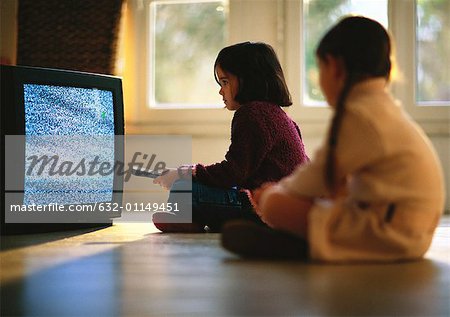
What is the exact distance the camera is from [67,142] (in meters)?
1.84

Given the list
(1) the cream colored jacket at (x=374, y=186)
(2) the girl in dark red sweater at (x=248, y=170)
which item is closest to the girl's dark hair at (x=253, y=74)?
(2) the girl in dark red sweater at (x=248, y=170)

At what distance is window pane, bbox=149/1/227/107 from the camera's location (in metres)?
2.88

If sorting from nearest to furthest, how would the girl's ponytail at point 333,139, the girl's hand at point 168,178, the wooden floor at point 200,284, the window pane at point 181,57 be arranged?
1. the wooden floor at point 200,284
2. the girl's ponytail at point 333,139
3. the girl's hand at point 168,178
4. the window pane at point 181,57

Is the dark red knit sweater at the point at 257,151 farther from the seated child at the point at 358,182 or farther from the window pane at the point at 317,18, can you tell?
the window pane at the point at 317,18

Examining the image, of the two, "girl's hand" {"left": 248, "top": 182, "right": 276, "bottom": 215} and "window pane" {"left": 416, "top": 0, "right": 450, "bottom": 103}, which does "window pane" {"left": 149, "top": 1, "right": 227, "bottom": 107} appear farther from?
"girl's hand" {"left": 248, "top": 182, "right": 276, "bottom": 215}

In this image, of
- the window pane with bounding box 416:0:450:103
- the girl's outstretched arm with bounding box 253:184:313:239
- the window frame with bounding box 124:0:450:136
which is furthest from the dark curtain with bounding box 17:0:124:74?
the girl's outstretched arm with bounding box 253:184:313:239

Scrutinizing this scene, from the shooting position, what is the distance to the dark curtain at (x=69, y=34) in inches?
106

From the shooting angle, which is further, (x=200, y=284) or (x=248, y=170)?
(x=248, y=170)

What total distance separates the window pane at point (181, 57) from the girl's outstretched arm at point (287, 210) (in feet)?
5.13

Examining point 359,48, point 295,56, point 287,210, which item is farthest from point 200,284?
point 295,56

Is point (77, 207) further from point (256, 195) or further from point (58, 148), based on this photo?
point (256, 195)

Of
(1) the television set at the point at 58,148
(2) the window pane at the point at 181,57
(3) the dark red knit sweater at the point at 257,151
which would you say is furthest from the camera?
(2) the window pane at the point at 181,57

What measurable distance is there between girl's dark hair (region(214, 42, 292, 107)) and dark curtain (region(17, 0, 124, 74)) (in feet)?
2.94

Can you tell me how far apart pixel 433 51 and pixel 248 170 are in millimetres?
1256
